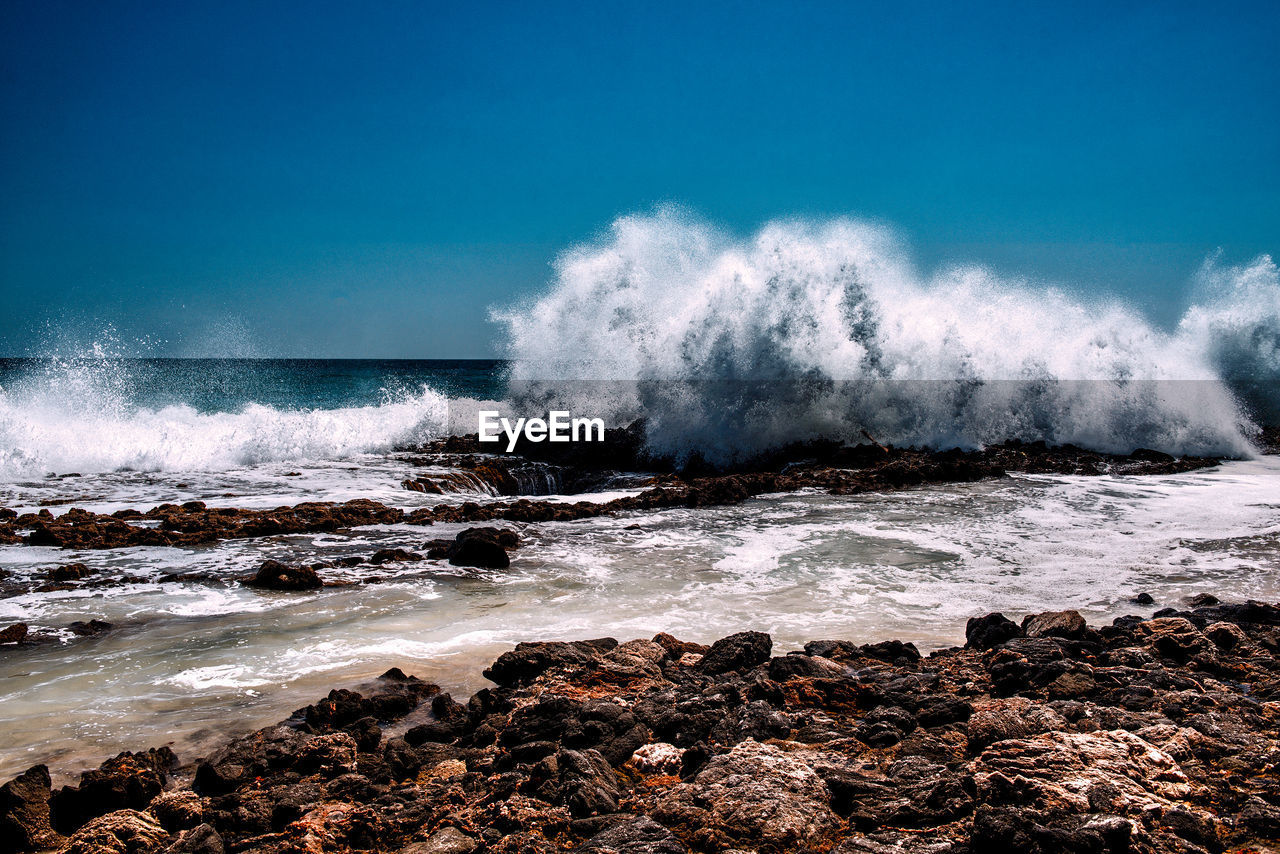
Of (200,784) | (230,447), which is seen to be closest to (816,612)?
(200,784)

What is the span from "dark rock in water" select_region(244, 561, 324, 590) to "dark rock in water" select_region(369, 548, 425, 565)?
854 millimetres

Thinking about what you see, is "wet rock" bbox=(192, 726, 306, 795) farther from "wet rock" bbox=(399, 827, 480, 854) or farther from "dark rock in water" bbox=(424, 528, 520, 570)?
"dark rock in water" bbox=(424, 528, 520, 570)

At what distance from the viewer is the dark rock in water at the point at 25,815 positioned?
9.17 ft

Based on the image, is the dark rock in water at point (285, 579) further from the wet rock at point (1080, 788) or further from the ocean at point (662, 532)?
the wet rock at point (1080, 788)

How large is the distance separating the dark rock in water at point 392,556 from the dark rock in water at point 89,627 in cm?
243

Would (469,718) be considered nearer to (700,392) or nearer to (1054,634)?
(1054,634)

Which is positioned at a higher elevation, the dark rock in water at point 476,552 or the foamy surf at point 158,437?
the foamy surf at point 158,437

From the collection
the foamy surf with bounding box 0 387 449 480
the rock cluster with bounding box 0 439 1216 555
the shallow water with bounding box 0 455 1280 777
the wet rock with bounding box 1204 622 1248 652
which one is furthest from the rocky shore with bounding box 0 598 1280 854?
the foamy surf with bounding box 0 387 449 480

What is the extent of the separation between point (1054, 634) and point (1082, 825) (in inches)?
105

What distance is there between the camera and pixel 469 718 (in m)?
3.78

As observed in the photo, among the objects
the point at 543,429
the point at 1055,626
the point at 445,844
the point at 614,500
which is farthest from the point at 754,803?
the point at 543,429

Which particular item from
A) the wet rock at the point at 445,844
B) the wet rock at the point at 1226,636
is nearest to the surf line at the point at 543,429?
the wet rock at the point at 1226,636

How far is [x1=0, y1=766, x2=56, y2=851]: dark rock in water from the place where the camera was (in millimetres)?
2795

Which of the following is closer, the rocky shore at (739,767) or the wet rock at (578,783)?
the rocky shore at (739,767)
